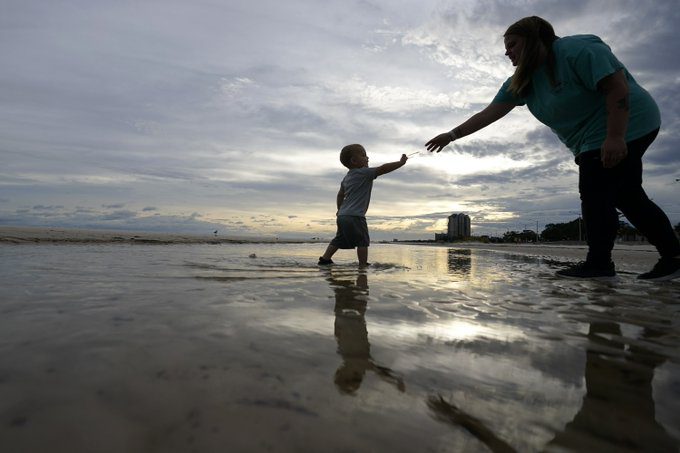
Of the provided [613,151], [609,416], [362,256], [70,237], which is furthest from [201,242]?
[609,416]

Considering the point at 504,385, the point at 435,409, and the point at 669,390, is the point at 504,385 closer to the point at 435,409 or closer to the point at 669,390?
the point at 435,409

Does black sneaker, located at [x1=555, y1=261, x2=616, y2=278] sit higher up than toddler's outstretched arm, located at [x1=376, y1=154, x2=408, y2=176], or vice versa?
toddler's outstretched arm, located at [x1=376, y1=154, x2=408, y2=176]

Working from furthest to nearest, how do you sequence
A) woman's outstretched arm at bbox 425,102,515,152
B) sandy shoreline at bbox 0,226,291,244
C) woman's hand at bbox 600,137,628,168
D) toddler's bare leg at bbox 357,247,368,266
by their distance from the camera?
sandy shoreline at bbox 0,226,291,244 < toddler's bare leg at bbox 357,247,368,266 < woman's outstretched arm at bbox 425,102,515,152 < woman's hand at bbox 600,137,628,168

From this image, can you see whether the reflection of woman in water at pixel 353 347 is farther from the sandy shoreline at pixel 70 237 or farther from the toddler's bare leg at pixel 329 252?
the sandy shoreline at pixel 70 237

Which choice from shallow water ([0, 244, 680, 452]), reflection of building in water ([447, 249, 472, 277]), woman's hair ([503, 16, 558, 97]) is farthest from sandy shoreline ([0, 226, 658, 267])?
shallow water ([0, 244, 680, 452])

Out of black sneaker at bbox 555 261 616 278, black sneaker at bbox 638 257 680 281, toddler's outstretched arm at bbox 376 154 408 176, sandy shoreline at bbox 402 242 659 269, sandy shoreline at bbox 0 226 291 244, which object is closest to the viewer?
black sneaker at bbox 638 257 680 281

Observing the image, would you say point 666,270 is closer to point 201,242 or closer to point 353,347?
point 353,347

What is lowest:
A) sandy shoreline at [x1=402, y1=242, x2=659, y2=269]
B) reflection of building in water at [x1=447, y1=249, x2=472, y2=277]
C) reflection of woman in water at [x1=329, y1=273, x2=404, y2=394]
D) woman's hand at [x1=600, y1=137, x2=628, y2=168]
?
reflection of woman in water at [x1=329, y1=273, x2=404, y2=394]

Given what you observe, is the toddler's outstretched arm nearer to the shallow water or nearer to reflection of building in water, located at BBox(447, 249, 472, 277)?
reflection of building in water, located at BBox(447, 249, 472, 277)

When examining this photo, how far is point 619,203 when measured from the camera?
3.28m

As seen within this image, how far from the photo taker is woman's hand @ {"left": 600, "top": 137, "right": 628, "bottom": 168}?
9.45 ft

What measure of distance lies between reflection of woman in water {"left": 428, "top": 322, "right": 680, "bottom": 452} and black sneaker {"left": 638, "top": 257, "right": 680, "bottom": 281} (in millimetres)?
2624

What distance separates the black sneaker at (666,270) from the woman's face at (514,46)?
84.0 inches

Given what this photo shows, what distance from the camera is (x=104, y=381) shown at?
98 cm
